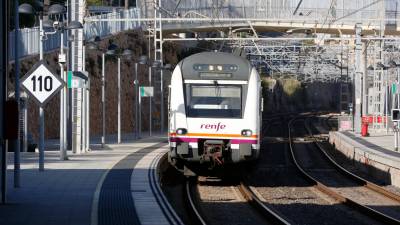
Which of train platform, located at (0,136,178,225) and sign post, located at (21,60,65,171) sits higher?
sign post, located at (21,60,65,171)

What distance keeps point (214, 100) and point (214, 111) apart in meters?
0.32

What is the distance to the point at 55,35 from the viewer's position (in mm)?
44625

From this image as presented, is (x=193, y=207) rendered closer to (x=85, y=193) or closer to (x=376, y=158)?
(x=85, y=193)

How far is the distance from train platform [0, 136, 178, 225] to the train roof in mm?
2826

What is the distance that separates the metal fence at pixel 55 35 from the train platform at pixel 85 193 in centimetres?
1027

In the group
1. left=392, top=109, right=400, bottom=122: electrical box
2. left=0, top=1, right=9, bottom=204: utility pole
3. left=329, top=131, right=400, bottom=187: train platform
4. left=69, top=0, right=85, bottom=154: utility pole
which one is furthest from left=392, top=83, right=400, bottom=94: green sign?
left=0, top=1, right=9, bottom=204: utility pole

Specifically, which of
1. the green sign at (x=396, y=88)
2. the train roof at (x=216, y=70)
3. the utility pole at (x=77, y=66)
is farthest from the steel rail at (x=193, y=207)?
the green sign at (x=396, y=88)

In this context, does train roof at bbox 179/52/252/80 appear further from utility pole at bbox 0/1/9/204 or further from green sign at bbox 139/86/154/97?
green sign at bbox 139/86/154/97

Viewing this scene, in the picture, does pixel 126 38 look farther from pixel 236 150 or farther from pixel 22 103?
pixel 236 150

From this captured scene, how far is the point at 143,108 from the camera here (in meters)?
60.8

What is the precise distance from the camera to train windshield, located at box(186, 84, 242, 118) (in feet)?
70.3

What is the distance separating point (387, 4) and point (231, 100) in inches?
1388

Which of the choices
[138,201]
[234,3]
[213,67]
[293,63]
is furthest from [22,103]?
[293,63]

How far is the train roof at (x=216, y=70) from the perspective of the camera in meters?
21.6
